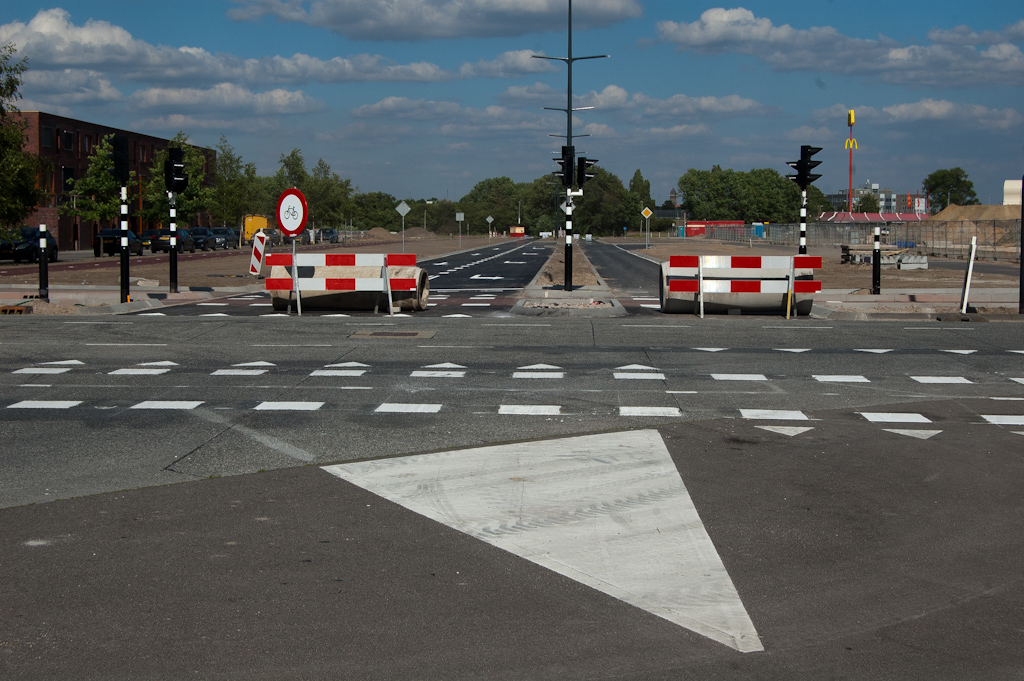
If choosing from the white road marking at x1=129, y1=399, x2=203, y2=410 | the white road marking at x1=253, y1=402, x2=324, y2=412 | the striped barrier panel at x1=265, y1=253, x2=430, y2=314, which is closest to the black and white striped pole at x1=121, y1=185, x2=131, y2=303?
the striped barrier panel at x1=265, y1=253, x2=430, y2=314

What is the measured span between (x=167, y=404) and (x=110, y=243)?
60021mm

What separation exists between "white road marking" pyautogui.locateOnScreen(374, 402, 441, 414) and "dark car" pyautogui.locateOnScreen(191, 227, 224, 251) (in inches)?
2557

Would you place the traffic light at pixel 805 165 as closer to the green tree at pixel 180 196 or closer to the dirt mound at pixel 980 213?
the green tree at pixel 180 196

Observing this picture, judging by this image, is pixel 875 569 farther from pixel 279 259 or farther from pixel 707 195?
pixel 707 195

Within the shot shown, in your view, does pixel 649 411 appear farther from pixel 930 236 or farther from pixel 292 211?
pixel 930 236

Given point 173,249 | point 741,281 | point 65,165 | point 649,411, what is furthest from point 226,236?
point 649,411

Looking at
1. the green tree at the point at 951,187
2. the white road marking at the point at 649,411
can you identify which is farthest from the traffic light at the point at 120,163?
the green tree at the point at 951,187

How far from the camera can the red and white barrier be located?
61.0 feet

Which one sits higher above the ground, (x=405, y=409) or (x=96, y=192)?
(x=96, y=192)

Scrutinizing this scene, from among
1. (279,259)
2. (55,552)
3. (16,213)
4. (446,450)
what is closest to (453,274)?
(16,213)

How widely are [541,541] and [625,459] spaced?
76.7 inches

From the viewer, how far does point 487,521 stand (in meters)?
5.68

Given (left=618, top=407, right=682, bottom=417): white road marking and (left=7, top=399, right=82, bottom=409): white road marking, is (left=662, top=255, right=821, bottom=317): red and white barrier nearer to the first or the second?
(left=618, top=407, right=682, bottom=417): white road marking

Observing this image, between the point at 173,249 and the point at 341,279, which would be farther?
the point at 173,249
